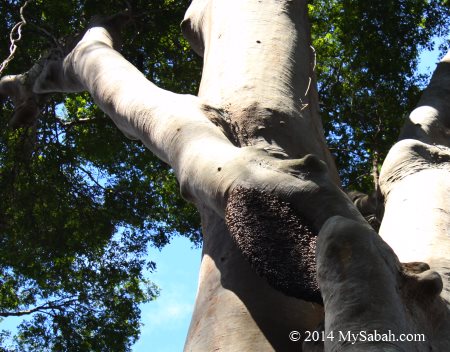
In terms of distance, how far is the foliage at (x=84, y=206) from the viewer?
7.80m

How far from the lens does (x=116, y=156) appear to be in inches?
354

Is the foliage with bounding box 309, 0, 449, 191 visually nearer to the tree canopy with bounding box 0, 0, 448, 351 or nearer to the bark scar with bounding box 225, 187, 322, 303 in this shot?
the tree canopy with bounding box 0, 0, 448, 351

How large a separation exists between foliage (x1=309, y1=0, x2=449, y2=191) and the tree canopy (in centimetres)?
1

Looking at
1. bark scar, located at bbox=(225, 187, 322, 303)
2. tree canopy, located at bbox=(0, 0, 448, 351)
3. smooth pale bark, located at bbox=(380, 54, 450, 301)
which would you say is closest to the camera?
bark scar, located at bbox=(225, 187, 322, 303)

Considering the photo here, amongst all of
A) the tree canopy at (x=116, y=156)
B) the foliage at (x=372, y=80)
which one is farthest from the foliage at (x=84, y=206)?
the foliage at (x=372, y=80)

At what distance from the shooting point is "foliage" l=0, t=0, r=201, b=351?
25.6ft

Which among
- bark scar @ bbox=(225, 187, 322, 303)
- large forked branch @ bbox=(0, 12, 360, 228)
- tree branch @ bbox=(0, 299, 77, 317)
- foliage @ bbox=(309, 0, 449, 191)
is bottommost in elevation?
bark scar @ bbox=(225, 187, 322, 303)

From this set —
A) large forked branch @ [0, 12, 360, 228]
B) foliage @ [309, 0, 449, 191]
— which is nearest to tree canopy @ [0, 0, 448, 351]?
foliage @ [309, 0, 449, 191]

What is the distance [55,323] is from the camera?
8836 mm

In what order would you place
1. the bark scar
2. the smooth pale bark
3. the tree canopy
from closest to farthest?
the bark scar, the smooth pale bark, the tree canopy

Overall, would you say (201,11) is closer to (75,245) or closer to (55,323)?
(75,245)

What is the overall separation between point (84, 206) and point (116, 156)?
78cm

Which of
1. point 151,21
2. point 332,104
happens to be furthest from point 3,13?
point 332,104

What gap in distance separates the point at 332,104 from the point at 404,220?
4.95 m
